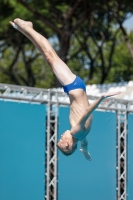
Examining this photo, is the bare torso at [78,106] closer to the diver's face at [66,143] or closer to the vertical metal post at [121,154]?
the diver's face at [66,143]

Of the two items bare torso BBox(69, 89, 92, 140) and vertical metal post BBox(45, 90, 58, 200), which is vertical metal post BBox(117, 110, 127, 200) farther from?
bare torso BBox(69, 89, 92, 140)

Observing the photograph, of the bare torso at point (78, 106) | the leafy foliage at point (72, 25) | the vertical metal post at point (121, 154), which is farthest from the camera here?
the leafy foliage at point (72, 25)

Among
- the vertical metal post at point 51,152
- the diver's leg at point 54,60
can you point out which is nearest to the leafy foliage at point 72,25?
the vertical metal post at point 51,152

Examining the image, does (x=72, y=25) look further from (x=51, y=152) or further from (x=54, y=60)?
(x=54, y=60)

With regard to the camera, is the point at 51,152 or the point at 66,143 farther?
the point at 51,152

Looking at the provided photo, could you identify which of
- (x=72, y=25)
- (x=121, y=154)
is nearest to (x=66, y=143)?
(x=121, y=154)

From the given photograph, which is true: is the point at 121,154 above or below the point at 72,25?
below

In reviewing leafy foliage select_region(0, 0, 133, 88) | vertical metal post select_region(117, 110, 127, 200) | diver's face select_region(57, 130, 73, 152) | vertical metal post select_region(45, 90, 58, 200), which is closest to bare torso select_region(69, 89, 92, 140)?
diver's face select_region(57, 130, 73, 152)

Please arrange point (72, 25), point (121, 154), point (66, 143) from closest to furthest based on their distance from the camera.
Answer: point (66, 143), point (121, 154), point (72, 25)

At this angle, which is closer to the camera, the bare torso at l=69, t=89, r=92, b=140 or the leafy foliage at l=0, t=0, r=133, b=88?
the bare torso at l=69, t=89, r=92, b=140

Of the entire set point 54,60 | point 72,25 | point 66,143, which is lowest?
point 66,143

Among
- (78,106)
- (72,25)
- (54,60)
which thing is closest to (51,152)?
(78,106)

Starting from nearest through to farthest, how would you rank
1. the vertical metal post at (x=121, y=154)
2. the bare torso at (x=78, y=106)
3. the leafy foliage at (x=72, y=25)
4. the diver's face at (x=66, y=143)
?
the diver's face at (x=66, y=143)
the bare torso at (x=78, y=106)
the vertical metal post at (x=121, y=154)
the leafy foliage at (x=72, y=25)

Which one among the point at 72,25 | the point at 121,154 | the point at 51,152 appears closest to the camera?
the point at 51,152
